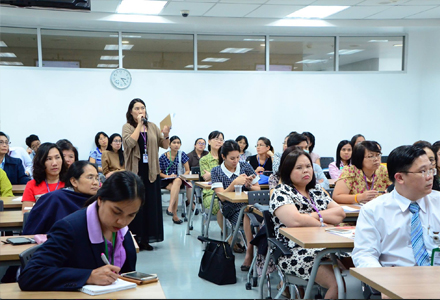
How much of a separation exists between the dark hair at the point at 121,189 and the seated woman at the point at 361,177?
271 centimetres

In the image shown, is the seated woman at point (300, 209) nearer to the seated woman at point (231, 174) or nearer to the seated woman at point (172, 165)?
the seated woman at point (231, 174)

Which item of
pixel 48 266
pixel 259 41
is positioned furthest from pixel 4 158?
pixel 259 41

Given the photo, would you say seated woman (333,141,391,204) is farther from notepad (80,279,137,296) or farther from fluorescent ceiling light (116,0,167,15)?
fluorescent ceiling light (116,0,167,15)

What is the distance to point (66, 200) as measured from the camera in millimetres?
2969

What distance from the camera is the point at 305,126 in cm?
998

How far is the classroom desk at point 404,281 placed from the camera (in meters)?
1.78

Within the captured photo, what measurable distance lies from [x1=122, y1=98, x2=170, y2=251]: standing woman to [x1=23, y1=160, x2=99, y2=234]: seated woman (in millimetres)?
2032

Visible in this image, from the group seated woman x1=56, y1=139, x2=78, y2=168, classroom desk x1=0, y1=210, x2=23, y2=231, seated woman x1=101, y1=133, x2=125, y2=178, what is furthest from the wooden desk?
seated woman x1=101, y1=133, x2=125, y2=178

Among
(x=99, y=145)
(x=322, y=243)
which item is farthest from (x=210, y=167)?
(x=322, y=243)

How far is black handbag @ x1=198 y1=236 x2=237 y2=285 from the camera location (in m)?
4.30

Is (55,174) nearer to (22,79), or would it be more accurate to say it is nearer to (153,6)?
(153,6)

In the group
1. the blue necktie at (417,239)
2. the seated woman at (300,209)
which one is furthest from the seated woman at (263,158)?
the blue necktie at (417,239)

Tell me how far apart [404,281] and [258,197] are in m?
2.68

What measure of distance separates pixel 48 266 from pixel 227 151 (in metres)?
3.69
